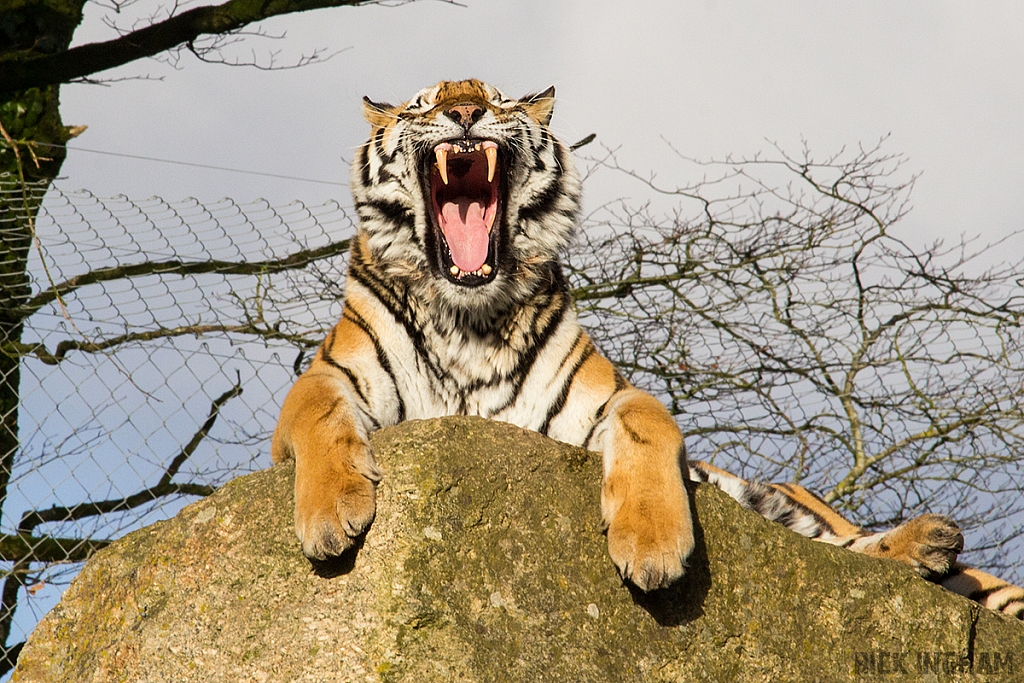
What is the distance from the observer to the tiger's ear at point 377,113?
3438 mm

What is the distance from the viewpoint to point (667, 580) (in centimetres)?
220

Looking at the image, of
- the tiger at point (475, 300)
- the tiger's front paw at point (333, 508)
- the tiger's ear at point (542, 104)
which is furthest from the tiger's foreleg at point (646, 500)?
the tiger's ear at point (542, 104)

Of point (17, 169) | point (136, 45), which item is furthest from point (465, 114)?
point (17, 169)

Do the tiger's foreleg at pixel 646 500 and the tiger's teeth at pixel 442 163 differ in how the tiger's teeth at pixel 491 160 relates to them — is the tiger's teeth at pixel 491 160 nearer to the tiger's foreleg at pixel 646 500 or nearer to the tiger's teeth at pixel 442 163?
the tiger's teeth at pixel 442 163

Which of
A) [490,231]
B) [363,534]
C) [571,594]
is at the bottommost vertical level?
[363,534]

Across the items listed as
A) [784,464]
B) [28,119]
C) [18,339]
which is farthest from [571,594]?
[28,119]

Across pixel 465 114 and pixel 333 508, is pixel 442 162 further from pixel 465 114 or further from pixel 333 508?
pixel 333 508

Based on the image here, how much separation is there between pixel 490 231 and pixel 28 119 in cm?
502

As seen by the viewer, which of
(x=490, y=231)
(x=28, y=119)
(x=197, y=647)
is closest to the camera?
(x=197, y=647)

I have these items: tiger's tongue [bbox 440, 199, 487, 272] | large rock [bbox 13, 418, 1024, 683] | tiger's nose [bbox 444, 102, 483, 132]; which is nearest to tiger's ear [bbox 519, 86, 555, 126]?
tiger's nose [bbox 444, 102, 483, 132]

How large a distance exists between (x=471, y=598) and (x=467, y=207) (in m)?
1.41

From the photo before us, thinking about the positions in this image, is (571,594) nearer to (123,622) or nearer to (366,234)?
(123,622)

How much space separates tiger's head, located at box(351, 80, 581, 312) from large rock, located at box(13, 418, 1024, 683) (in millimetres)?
726

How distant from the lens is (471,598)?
215 centimetres
